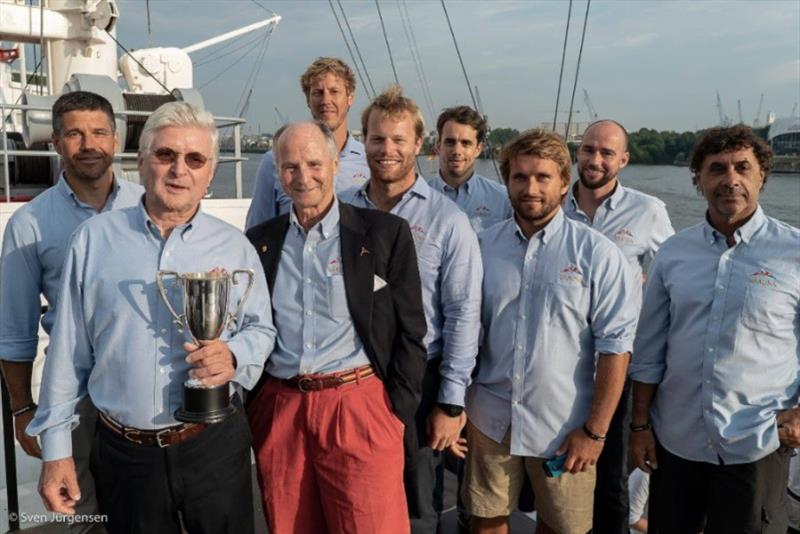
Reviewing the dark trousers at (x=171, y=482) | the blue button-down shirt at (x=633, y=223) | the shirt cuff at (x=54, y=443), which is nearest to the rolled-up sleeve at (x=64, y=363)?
the shirt cuff at (x=54, y=443)

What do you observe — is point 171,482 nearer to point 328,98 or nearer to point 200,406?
point 200,406

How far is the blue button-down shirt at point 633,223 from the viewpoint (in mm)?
3781

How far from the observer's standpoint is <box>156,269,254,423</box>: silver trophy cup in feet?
7.00

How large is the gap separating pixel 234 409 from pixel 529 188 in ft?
4.84

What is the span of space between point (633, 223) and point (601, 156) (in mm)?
460

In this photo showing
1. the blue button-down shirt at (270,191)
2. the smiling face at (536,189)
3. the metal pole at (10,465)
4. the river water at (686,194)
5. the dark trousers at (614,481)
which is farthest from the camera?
the river water at (686,194)

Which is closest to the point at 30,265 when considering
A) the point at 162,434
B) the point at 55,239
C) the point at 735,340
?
the point at 55,239

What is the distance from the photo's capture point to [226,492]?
239 centimetres

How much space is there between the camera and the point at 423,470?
298 centimetres

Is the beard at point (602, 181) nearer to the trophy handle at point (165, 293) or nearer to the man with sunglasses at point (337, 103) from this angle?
the man with sunglasses at point (337, 103)

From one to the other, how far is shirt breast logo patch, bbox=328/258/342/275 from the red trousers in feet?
1.44

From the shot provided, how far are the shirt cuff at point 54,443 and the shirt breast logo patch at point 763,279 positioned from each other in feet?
8.43

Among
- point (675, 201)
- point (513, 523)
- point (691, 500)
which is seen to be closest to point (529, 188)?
point (691, 500)

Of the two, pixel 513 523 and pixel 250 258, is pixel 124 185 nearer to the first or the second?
pixel 250 258
